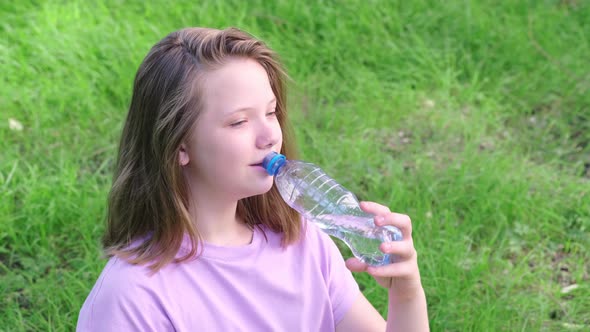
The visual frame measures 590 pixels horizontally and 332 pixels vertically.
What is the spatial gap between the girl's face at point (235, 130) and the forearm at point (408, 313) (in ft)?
1.50

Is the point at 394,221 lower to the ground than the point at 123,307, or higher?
higher

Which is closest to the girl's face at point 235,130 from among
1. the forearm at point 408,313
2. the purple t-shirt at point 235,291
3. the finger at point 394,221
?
the purple t-shirt at point 235,291

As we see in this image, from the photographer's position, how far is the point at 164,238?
6.12 feet

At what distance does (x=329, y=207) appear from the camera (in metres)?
2.11

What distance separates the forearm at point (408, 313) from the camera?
6.27ft

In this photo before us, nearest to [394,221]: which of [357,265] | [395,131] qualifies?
[357,265]

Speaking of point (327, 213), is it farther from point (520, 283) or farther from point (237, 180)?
point (520, 283)

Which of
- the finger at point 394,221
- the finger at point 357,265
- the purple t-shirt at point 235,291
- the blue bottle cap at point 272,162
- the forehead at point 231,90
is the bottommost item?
the purple t-shirt at point 235,291

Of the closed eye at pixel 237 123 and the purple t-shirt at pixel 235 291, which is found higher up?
the closed eye at pixel 237 123

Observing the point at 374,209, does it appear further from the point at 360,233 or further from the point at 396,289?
the point at 360,233

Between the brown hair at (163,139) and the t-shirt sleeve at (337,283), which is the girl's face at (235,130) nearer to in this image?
the brown hair at (163,139)

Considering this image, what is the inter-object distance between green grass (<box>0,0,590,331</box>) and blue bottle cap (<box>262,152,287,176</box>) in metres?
1.17

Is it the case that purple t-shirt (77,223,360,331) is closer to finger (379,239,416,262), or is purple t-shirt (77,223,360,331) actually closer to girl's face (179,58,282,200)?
girl's face (179,58,282,200)

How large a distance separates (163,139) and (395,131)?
7.40 ft
